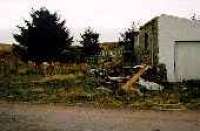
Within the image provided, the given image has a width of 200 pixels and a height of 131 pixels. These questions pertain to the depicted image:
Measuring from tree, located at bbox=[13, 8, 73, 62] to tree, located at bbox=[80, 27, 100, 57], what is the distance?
457 cm

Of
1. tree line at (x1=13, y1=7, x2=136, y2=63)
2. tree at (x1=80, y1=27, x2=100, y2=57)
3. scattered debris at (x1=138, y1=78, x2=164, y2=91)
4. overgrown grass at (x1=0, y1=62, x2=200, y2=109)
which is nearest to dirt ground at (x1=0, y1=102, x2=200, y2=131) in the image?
overgrown grass at (x1=0, y1=62, x2=200, y2=109)

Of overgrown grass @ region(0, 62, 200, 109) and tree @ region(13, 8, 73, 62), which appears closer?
overgrown grass @ region(0, 62, 200, 109)

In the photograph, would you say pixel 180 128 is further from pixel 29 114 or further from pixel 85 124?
pixel 29 114

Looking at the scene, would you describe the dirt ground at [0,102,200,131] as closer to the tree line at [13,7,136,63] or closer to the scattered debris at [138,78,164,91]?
the scattered debris at [138,78,164,91]

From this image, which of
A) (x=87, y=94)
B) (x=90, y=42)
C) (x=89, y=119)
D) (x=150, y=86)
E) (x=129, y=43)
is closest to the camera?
(x=89, y=119)

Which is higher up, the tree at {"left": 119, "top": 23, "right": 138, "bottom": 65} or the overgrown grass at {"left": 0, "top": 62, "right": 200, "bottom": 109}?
the tree at {"left": 119, "top": 23, "right": 138, "bottom": 65}

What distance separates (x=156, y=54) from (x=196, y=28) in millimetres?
2309

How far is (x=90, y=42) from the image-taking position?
41.1m

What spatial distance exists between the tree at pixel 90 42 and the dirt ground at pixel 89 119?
1037 inches

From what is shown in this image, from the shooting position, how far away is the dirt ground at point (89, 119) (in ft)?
34.6

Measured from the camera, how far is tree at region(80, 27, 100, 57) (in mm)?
40656

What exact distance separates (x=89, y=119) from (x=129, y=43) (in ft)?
75.5

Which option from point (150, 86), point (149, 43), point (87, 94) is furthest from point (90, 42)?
point (87, 94)

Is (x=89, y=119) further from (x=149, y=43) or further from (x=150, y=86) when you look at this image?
(x=149, y=43)
